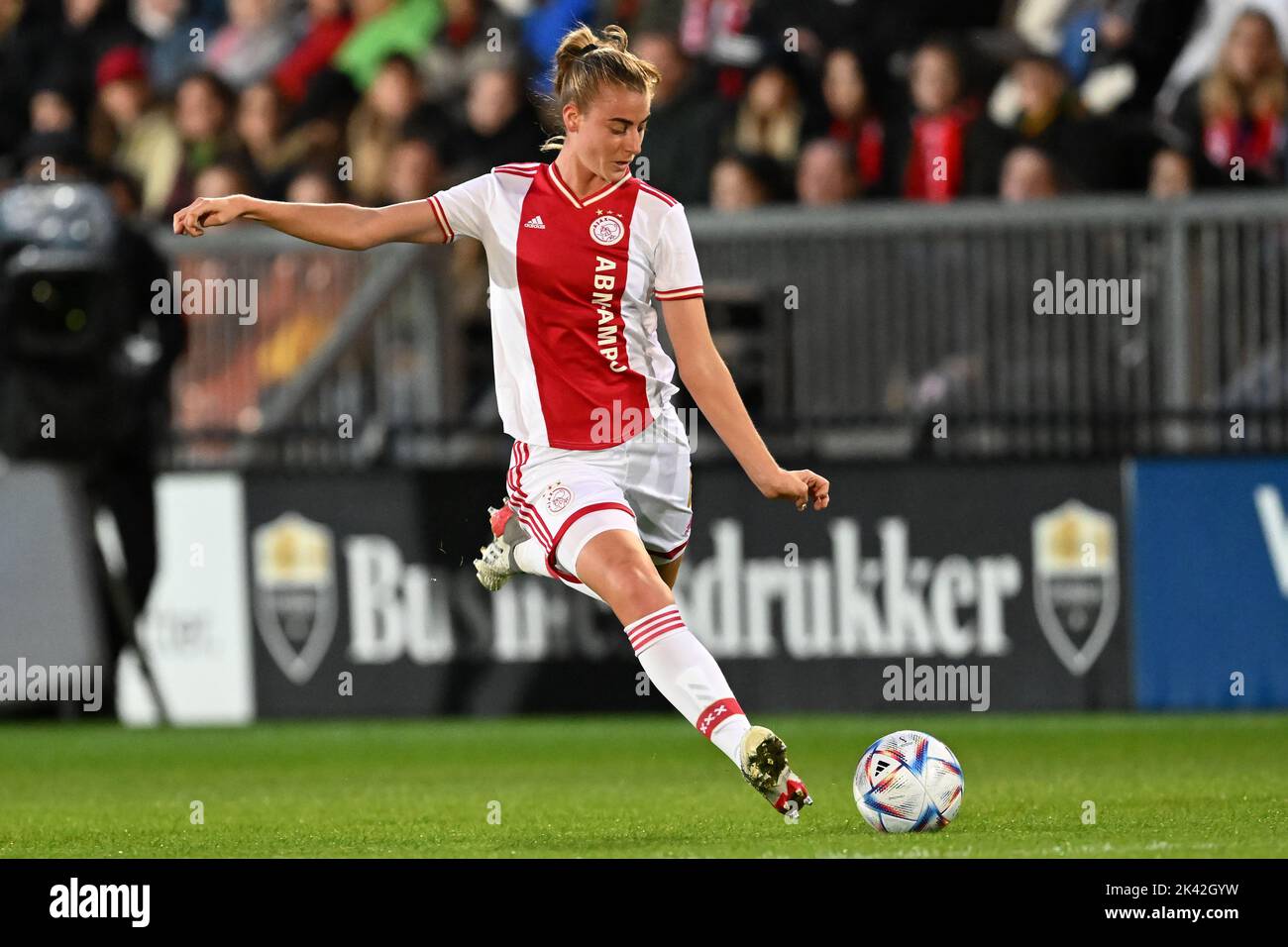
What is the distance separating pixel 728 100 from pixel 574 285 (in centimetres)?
738

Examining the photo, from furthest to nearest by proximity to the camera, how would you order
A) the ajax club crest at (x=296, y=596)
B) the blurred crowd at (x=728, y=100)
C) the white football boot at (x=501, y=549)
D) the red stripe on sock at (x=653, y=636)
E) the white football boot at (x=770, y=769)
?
the blurred crowd at (x=728, y=100)
the ajax club crest at (x=296, y=596)
the white football boot at (x=501, y=549)
the red stripe on sock at (x=653, y=636)
the white football boot at (x=770, y=769)

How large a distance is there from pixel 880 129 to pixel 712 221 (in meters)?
1.45

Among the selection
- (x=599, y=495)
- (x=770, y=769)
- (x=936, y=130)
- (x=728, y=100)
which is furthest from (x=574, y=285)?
(x=728, y=100)

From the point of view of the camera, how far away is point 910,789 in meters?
7.83

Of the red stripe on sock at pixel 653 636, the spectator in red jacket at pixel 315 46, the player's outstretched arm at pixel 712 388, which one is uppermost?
the spectator in red jacket at pixel 315 46

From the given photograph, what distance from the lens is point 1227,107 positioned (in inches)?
562

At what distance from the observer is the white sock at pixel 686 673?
24.5 feet

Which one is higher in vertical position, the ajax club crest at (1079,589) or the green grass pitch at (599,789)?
A: the ajax club crest at (1079,589)

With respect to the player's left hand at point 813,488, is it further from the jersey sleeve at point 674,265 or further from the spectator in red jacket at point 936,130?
the spectator in red jacket at point 936,130

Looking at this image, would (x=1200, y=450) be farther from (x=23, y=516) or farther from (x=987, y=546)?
(x=23, y=516)

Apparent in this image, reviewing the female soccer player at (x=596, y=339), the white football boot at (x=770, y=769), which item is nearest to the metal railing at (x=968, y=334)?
the female soccer player at (x=596, y=339)

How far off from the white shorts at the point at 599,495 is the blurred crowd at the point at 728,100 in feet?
21.4

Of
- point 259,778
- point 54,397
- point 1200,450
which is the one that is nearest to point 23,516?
point 54,397
